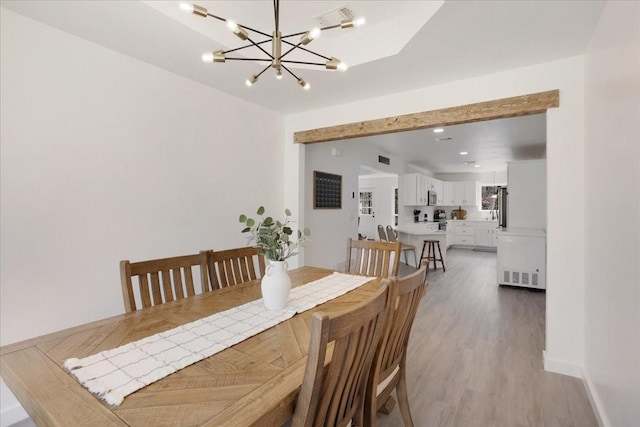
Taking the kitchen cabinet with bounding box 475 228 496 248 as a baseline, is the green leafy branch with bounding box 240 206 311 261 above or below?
above

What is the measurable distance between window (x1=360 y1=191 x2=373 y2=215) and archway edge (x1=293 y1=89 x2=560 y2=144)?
6.44 m

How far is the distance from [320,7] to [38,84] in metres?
1.96

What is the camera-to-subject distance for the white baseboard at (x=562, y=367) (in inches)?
91.7

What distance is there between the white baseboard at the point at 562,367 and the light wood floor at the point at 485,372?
54 millimetres

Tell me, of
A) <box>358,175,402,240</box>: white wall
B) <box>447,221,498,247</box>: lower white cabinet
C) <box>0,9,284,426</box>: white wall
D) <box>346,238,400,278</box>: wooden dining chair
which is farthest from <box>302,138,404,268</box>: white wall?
<box>447,221,498,247</box>: lower white cabinet

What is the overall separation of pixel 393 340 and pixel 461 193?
30.0 ft

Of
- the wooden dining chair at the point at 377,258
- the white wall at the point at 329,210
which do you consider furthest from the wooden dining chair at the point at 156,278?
the white wall at the point at 329,210

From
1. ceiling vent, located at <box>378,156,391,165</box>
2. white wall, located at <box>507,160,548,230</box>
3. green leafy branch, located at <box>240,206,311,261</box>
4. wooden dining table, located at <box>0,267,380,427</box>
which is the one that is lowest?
wooden dining table, located at <box>0,267,380,427</box>

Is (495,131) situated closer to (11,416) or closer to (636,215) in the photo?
(636,215)

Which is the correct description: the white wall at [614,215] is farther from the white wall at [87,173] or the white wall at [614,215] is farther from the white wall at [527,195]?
the white wall at [527,195]

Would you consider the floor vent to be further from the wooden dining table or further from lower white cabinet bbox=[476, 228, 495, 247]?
the wooden dining table

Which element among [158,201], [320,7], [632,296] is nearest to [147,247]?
[158,201]

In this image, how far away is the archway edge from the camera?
98.5 inches

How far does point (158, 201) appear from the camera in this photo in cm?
267
